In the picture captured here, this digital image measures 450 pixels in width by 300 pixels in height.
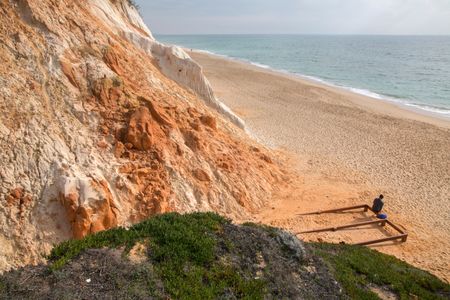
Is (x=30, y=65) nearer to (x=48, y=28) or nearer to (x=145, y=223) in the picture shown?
(x=48, y=28)

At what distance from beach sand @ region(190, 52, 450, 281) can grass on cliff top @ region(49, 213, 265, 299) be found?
6.42m

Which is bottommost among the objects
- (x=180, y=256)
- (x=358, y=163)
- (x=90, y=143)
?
(x=358, y=163)

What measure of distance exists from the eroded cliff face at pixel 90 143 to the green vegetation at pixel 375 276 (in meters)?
4.73

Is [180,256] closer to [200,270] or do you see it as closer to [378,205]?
[200,270]

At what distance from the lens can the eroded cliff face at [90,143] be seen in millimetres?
9055

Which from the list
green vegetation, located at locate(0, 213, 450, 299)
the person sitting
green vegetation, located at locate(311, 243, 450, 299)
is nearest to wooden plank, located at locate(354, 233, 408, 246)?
the person sitting

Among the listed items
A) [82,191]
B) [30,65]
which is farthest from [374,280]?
[30,65]

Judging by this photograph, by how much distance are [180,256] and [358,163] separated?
1655 cm

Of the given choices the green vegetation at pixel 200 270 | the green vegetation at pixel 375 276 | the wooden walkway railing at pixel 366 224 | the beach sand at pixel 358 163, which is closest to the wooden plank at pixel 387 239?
the wooden walkway railing at pixel 366 224

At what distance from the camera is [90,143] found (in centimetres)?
1073

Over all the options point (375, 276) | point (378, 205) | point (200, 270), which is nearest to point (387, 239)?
point (378, 205)

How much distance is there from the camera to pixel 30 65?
10.8 meters

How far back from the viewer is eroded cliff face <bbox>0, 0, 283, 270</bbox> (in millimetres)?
9055

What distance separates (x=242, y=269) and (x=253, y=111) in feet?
77.8
